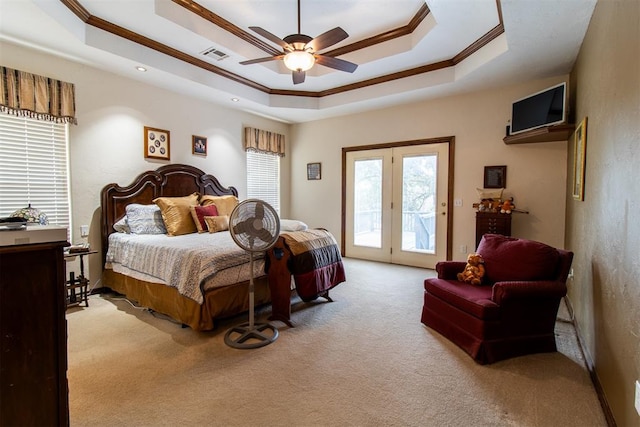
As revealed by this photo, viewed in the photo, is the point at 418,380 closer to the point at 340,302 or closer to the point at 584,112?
the point at 340,302

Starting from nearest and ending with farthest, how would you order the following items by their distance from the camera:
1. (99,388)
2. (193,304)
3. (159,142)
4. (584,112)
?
(99,388), (193,304), (584,112), (159,142)

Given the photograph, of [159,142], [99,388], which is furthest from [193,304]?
[159,142]

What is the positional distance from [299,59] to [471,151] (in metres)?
3.00

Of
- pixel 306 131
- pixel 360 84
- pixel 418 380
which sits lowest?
pixel 418 380

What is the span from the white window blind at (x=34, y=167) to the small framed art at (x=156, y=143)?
891mm

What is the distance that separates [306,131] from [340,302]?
3.93 metres

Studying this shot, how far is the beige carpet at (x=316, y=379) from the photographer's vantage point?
1747mm

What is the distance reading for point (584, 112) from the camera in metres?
2.90

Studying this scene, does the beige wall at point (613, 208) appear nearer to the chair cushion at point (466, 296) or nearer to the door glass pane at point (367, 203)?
the chair cushion at point (466, 296)

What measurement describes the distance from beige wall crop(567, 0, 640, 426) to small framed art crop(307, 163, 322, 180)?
4179 millimetres

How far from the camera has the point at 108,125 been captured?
12.7 ft

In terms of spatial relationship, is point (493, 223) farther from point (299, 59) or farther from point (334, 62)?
point (299, 59)

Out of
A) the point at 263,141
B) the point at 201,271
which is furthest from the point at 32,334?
the point at 263,141

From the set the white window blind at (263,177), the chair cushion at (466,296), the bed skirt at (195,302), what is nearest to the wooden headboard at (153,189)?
the white window blind at (263,177)
